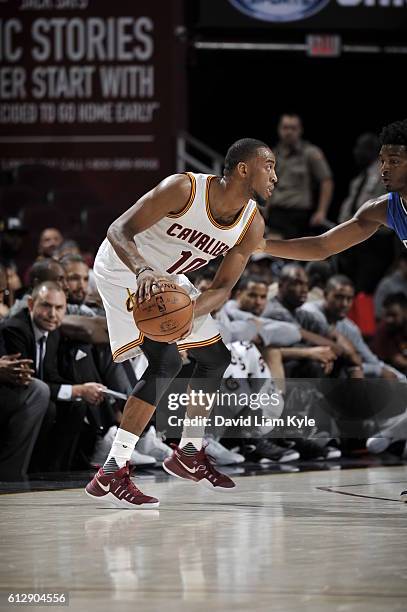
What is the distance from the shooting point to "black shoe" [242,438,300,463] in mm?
6852

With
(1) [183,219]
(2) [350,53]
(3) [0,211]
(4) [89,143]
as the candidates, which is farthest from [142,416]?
(2) [350,53]

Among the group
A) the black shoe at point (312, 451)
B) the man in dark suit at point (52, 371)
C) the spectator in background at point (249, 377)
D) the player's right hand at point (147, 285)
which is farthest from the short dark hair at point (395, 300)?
the player's right hand at point (147, 285)

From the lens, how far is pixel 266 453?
6.85 meters

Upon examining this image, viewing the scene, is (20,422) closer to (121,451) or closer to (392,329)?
(121,451)

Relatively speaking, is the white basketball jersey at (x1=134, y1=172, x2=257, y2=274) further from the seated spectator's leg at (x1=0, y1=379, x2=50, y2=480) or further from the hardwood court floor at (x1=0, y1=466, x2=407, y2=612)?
the seated spectator's leg at (x1=0, y1=379, x2=50, y2=480)

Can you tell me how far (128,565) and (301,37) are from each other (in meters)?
8.48

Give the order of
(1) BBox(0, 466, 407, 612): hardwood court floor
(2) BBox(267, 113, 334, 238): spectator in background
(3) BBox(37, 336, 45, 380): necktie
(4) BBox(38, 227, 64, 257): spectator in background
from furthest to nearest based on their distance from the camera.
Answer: (2) BBox(267, 113, 334, 238): spectator in background
(4) BBox(38, 227, 64, 257): spectator in background
(3) BBox(37, 336, 45, 380): necktie
(1) BBox(0, 466, 407, 612): hardwood court floor

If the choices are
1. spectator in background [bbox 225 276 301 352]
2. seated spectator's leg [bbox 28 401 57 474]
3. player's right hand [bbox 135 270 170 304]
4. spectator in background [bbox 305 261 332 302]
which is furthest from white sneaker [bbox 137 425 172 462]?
spectator in background [bbox 305 261 332 302]

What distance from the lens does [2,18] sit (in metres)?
11.1

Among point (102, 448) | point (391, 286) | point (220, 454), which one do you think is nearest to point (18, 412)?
point (102, 448)

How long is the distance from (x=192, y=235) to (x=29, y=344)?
1.56 metres

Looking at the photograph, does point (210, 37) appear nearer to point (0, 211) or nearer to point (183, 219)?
point (0, 211)

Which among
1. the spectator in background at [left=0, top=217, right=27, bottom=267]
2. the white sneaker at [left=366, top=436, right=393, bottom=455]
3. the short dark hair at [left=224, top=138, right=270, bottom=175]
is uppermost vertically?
the short dark hair at [left=224, top=138, right=270, bottom=175]

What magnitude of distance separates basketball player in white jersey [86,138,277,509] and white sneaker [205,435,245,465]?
4.55 feet
